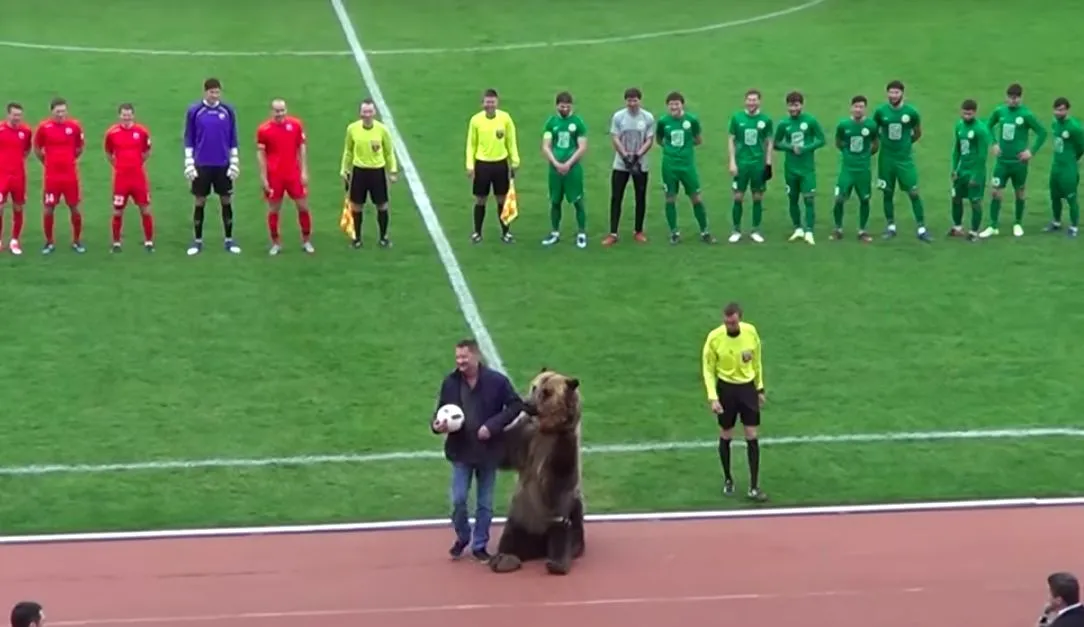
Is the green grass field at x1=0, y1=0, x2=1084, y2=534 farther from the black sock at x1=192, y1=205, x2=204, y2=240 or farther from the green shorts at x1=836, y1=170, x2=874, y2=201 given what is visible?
the green shorts at x1=836, y1=170, x2=874, y2=201

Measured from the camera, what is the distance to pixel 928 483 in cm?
1495

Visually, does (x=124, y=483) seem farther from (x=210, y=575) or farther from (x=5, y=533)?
(x=210, y=575)

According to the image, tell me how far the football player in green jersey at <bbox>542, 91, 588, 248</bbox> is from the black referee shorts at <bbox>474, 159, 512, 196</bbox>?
1.62ft

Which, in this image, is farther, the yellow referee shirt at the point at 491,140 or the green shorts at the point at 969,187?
the green shorts at the point at 969,187

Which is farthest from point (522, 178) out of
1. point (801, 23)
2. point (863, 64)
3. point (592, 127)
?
point (801, 23)

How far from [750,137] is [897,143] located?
5.51ft

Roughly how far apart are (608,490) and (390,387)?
10.1 ft

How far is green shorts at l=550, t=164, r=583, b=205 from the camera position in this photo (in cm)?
2097

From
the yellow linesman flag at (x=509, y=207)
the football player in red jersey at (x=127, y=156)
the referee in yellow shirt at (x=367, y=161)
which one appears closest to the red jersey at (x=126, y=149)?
the football player in red jersey at (x=127, y=156)

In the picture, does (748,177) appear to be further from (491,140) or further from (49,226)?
(49,226)

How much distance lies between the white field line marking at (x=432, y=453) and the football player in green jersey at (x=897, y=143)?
582cm

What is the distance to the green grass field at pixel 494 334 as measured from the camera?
1507 cm

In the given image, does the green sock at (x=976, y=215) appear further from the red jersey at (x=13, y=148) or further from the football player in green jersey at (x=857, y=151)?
the red jersey at (x=13, y=148)

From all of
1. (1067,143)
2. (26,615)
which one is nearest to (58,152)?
(1067,143)
